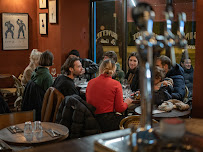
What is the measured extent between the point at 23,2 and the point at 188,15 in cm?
402

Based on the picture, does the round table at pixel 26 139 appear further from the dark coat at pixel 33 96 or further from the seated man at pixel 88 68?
the seated man at pixel 88 68

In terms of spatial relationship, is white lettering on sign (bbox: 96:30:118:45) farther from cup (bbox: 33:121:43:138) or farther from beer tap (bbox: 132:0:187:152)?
beer tap (bbox: 132:0:187:152)

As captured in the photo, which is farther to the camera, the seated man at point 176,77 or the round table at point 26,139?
the seated man at point 176,77

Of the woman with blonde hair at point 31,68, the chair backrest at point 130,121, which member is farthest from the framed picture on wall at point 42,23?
the chair backrest at point 130,121

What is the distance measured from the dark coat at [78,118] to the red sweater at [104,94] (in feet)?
0.53

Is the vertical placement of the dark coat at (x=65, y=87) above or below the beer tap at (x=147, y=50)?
below

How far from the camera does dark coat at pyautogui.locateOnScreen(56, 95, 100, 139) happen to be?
3.65m

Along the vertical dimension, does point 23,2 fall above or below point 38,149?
above

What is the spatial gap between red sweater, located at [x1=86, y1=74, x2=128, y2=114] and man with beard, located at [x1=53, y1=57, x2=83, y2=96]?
63 centimetres

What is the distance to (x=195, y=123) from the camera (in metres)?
2.17

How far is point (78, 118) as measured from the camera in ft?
12.0

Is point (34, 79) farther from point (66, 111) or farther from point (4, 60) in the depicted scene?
point (4, 60)

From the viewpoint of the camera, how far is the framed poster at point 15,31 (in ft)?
25.0

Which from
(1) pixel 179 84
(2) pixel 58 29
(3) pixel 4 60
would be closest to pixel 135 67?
(1) pixel 179 84
